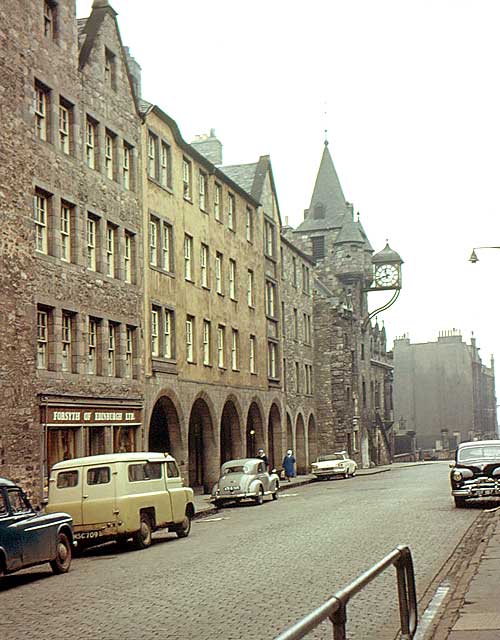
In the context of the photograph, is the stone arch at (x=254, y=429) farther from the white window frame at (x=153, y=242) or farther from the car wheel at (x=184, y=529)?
the car wheel at (x=184, y=529)

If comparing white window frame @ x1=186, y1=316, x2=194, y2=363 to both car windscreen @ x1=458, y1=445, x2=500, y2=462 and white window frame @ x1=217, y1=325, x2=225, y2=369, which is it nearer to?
white window frame @ x1=217, y1=325, x2=225, y2=369

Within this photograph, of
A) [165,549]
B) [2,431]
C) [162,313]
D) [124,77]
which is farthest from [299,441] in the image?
[165,549]

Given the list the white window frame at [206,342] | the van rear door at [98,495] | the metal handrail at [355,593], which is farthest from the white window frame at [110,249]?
the metal handrail at [355,593]

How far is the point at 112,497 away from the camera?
20.1 meters

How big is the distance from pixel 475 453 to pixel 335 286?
49.4 meters

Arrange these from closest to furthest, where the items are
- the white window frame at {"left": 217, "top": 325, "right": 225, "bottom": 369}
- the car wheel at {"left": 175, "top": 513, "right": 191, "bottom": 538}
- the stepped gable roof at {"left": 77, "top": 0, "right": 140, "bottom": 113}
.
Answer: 1. the car wheel at {"left": 175, "top": 513, "right": 191, "bottom": 538}
2. the stepped gable roof at {"left": 77, "top": 0, "right": 140, "bottom": 113}
3. the white window frame at {"left": 217, "top": 325, "right": 225, "bottom": 369}

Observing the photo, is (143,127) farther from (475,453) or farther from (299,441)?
(299,441)

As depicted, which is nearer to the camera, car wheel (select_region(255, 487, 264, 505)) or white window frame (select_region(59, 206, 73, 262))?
white window frame (select_region(59, 206, 73, 262))

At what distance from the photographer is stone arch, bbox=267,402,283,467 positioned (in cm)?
5278

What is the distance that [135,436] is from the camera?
33594mm

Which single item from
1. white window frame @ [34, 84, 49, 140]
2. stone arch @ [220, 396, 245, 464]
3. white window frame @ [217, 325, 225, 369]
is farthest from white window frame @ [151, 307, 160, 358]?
white window frame @ [34, 84, 49, 140]

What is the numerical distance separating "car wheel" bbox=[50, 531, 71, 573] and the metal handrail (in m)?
9.38

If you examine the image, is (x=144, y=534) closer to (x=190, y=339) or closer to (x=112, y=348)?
(x=112, y=348)

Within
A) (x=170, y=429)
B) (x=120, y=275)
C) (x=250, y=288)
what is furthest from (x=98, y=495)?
(x=250, y=288)
